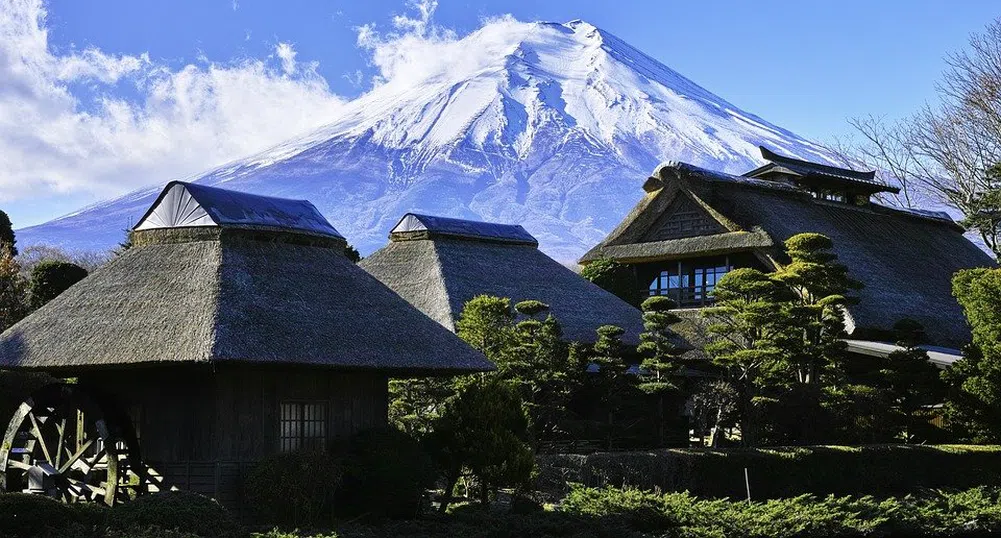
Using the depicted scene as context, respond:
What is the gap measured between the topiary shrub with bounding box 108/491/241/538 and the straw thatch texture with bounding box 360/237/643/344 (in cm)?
1652

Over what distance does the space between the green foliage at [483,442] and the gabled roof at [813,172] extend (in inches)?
1071

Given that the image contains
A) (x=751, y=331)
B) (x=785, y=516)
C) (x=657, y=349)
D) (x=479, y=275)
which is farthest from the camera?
(x=479, y=275)

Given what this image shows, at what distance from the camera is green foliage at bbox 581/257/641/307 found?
4181cm

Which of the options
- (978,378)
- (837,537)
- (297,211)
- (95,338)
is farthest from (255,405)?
(978,378)

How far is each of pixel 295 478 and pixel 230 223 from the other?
545cm

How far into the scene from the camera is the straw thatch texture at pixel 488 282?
3434cm

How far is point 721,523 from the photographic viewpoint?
19.0m

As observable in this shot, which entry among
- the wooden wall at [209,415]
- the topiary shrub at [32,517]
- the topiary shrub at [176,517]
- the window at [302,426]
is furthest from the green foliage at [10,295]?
the topiary shrub at [32,517]

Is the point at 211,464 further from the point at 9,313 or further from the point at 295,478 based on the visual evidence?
the point at 9,313

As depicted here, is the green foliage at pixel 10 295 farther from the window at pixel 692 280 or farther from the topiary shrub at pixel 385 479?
the window at pixel 692 280

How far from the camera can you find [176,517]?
1603cm

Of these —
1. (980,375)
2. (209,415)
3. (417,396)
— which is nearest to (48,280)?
(417,396)

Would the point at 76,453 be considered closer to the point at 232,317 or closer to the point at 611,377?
the point at 232,317

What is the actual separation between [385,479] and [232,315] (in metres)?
3.64
